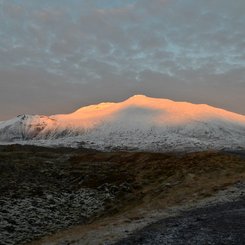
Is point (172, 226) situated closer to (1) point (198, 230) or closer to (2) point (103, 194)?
(1) point (198, 230)

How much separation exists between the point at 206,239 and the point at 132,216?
355 inches

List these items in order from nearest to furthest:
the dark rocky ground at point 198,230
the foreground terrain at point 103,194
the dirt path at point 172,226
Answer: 1. the dark rocky ground at point 198,230
2. the dirt path at point 172,226
3. the foreground terrain at point 103,194

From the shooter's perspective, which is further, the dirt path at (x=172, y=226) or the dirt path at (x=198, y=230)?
the dirt path at (x=172, y=226)

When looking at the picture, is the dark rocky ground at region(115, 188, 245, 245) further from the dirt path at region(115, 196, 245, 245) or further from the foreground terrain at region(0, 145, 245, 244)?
the foreground terrain at region(0, 145, 245, 244)

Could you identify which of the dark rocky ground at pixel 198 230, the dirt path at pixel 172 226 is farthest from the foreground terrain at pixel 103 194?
the dark rocky ground at pixel 198 230

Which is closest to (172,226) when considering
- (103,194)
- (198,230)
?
(198,230)

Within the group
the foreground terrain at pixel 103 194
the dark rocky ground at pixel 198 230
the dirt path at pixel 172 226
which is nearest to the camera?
the dark rocky ground at pixel 198 230

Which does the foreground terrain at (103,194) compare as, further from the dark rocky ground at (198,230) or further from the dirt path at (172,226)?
the dark rocky ground at (198,230)

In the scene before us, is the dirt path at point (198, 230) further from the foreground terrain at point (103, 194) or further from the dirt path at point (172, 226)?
the foreground terrain at point (103, 194)

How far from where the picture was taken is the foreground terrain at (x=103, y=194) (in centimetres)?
2741

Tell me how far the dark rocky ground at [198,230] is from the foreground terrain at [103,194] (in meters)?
0.22

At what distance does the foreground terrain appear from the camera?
27.4 meters

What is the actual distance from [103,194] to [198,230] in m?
17.5

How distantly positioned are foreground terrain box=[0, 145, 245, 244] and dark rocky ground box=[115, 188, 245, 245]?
220 mm
